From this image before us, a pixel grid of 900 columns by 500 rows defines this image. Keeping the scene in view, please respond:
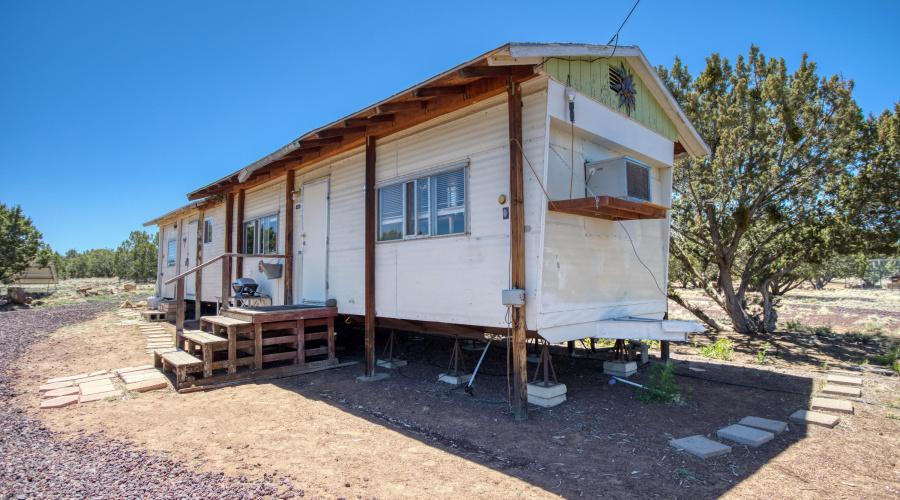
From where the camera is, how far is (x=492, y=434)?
186 inches

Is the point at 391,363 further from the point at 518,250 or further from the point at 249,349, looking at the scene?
the point at 518,250

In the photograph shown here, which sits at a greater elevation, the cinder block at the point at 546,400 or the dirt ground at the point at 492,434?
the cinder block at the point at 546,400

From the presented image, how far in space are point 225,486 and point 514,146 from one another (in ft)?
13.9

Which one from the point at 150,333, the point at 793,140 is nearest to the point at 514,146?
the point at 793,140

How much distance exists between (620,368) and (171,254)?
625 inches

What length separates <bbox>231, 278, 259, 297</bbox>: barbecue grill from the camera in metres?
9.96

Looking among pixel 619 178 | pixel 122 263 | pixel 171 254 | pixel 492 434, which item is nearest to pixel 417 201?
pixel 619 178

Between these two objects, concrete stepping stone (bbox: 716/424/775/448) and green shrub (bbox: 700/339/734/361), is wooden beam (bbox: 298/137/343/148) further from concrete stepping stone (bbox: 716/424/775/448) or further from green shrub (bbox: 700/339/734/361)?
green shrub (bbox: 700/339/734/361)

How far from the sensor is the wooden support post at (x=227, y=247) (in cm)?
1152

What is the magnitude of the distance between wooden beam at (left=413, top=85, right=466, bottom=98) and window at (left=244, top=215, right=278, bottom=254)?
19.1ft

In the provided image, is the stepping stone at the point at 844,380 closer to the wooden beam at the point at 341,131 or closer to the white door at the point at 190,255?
the wooden beam at the point at 341,131

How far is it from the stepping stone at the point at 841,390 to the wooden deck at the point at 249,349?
23.3 feet

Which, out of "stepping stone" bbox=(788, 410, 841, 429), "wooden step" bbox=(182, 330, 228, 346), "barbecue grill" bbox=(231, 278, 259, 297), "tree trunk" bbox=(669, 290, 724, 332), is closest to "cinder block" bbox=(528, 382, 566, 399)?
"stepping stone" bbox=(788, 410, 841, 429)

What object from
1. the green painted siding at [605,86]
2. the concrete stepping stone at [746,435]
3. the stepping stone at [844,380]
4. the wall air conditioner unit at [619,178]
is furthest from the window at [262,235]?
the stepping stone at [844,380]
